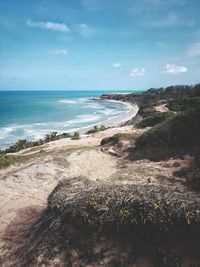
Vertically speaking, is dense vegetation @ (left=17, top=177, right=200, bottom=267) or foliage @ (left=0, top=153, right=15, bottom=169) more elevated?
dense vegetation @ (left=17, top=177, right=200, bottom=267)

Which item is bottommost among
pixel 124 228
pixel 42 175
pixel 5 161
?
pixel 5 161

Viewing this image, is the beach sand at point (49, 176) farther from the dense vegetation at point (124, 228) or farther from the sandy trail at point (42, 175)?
the dense vegetation at point (124, 228)

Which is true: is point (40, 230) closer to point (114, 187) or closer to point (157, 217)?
point (114, 187)

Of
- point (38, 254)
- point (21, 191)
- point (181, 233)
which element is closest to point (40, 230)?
point (38, 254)

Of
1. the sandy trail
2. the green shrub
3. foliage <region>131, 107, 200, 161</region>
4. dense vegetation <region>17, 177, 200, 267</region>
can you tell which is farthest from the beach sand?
Result: dense vegetation <region>17, 177, 200, 267</region>

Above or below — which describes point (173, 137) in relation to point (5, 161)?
above

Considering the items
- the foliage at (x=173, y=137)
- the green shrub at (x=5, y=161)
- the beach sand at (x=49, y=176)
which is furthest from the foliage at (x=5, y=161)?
the foliage at (x=173, y=137)

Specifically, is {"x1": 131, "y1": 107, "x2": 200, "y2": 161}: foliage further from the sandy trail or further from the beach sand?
the sandy trail

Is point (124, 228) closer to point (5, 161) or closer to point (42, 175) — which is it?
point (42, 175)

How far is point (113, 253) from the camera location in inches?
170

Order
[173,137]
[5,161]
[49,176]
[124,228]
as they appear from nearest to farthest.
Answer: [124,228], [49,176], [173,137], [5,161]

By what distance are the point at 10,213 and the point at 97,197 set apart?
5.05 meters

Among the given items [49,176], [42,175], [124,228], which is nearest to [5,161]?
[42,175]

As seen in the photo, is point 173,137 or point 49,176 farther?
point 173,137
